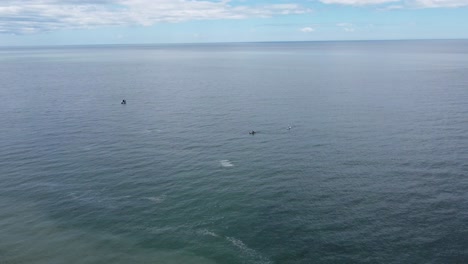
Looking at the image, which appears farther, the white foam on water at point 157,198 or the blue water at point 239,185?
the white foam on water at point 157,198

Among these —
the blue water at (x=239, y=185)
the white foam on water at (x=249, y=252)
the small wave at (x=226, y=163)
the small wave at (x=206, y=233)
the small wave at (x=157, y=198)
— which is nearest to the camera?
the white foam on water at (x=249, y=252)

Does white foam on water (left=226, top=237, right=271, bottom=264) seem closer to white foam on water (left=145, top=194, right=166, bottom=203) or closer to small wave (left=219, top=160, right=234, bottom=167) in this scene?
white foam on water (left=145, top=194, right=166, bottom=203)

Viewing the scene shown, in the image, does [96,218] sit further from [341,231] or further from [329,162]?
[329,162]

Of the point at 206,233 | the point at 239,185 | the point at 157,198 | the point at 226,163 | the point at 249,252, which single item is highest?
the point at 226,163

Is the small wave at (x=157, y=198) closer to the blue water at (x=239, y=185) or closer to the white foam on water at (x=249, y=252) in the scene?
the blue water at (x=239, y=185)

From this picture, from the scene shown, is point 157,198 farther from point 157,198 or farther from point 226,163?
point 226,163

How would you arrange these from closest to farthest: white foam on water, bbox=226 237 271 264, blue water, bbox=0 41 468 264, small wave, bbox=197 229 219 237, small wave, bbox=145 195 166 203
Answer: white foam on water, bbox=226 237 271 264, blue water, bbox=0 41 468 264, small wave, bbox=197 229 219 237, small wave, bbox=145 195 166 203

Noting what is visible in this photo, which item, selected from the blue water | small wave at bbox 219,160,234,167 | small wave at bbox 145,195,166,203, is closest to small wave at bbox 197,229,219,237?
the blue water

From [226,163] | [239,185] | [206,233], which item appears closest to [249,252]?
[206,233]

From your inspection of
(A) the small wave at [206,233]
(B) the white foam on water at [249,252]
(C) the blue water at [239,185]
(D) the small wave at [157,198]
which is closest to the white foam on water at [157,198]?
(D) the small wave at [157,198]

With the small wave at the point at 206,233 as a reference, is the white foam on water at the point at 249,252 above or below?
below
